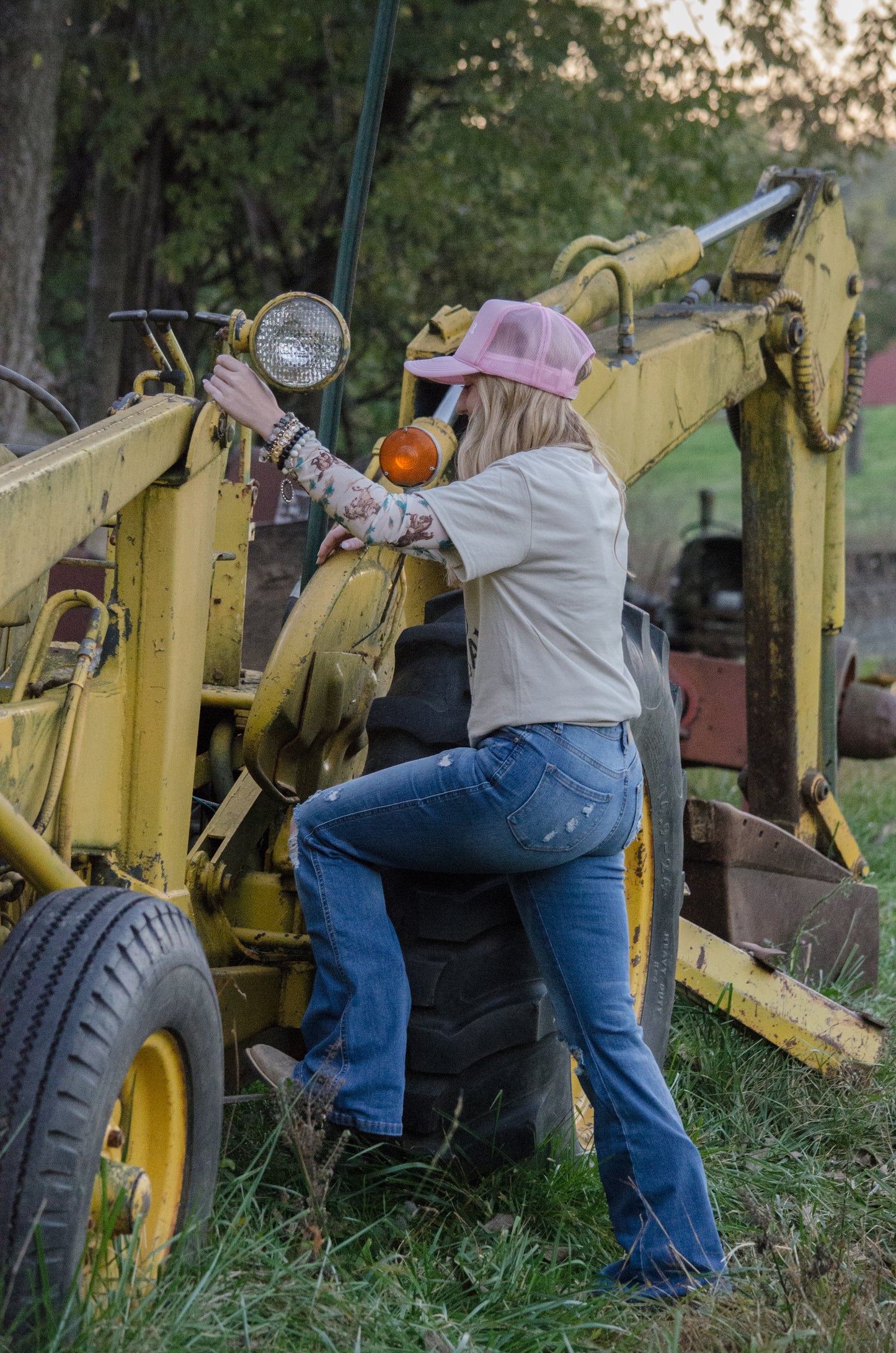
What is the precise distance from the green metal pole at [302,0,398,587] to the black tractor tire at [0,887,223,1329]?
1.07 metres

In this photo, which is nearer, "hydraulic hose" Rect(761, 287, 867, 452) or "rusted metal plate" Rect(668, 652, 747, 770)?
"hydraulic hose" Rect(761, 287, 867, 452)

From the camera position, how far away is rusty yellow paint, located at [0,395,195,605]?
2.08 m

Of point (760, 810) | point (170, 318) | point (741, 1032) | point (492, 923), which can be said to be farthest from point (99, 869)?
point (760, 810)

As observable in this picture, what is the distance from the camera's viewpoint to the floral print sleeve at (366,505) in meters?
2.34

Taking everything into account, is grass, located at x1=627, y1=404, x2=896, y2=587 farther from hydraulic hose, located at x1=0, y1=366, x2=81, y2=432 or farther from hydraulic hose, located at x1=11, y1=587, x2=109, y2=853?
hydraulic hose, located at x1=11, y1=587, x2=109, y2=853

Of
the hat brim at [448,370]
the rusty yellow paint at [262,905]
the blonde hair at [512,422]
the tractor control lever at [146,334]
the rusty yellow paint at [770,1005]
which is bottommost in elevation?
the rusty yellow paint at [770,1005]

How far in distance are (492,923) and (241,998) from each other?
1.76ft

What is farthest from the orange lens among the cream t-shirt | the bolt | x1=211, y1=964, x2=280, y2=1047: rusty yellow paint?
the bolt

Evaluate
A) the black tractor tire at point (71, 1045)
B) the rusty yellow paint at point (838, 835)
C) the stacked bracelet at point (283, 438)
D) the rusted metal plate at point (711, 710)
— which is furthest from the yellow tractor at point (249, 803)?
the rusted metal plate at point (711, 710)

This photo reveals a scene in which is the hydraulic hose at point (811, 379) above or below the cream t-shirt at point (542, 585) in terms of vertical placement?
above

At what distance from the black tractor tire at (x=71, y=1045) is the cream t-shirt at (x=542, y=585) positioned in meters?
0.69

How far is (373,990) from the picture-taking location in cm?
256

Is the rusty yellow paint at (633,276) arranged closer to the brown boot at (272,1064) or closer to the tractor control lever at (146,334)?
the tractor control lever at (146,334)

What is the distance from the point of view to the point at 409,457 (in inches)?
104
